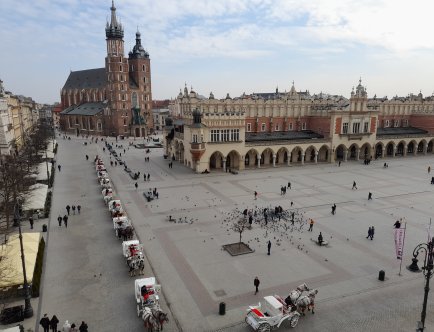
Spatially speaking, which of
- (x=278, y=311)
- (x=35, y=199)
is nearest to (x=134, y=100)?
(x=35, y=199)

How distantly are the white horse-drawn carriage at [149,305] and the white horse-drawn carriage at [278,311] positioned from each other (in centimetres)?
383

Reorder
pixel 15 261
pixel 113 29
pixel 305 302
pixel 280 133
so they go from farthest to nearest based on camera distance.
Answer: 1. pixel 113 29
2. pixel 280 133
3. pixel 15 261
4. pixel 305 302

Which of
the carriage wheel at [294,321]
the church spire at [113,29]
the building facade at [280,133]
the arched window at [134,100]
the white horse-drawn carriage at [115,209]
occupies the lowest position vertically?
the carriage wheel at [294,321]

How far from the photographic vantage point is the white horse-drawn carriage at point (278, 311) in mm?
14492

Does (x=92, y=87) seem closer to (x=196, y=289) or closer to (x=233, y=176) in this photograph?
(x=233, y=176)

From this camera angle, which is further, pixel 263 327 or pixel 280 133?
pixel 280 133

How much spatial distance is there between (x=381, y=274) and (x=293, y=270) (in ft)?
15.7

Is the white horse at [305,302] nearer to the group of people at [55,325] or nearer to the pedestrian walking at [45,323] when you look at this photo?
the group of people at [55,325]

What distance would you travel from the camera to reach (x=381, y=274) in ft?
62.3

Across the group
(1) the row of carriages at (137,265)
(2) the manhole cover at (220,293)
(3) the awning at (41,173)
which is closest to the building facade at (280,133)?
(3) the awning at (41,173)

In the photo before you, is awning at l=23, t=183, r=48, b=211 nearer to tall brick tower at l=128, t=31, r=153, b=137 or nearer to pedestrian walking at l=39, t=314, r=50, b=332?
pedestrian walking at l=39, t=314, r=50, b=332

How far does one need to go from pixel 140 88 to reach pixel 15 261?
87.5 m

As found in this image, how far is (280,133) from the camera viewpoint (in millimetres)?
59562

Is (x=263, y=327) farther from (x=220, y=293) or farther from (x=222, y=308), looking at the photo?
(x=220, y=293)
